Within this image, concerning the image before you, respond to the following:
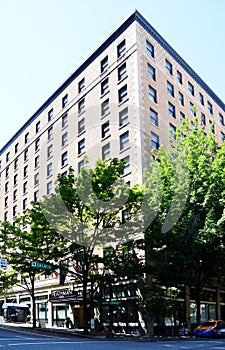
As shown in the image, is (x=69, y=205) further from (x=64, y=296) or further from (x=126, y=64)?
(x=126, y=64)

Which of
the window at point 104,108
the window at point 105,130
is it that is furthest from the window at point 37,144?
the window at point 105,130

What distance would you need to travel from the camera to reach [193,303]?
123 ft

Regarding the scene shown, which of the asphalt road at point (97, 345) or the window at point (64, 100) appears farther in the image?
the window at point (64, 100)

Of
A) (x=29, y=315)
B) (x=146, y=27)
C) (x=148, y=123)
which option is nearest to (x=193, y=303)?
(x=148, y=123)

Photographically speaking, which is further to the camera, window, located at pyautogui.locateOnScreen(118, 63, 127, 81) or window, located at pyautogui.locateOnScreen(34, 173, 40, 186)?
window, located at pyautogui.locateOnScreen(34, 173, 40, 186)

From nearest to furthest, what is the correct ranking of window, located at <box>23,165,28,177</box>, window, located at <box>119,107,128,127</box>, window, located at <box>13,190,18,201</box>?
window, located at <box>119,107,128,127</box> → window, located at <box>23,165,28,177</box> → window, located at <box>13,190,18,201</box>

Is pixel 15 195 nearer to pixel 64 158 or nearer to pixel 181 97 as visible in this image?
pixel 64 158

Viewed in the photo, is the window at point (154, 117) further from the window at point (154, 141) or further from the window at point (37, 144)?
the window at point (37, 144)

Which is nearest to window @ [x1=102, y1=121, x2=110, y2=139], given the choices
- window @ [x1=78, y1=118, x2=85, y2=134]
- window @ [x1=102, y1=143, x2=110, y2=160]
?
window @ [x1=102, y1=143, x2=110, y2=160]

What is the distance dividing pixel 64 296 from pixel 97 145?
15.4 meters

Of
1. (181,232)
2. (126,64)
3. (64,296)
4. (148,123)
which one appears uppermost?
(126,64)

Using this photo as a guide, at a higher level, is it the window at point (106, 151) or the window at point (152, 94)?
the window at point (152, 94)

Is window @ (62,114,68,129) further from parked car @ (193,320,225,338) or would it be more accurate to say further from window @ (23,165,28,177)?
parked car @ (193,320,225,338)

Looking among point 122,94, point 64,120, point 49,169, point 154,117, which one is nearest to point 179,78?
point 154,117
